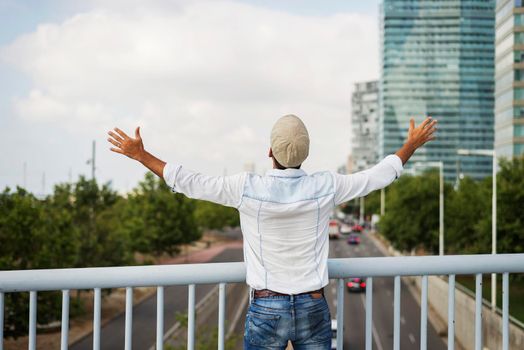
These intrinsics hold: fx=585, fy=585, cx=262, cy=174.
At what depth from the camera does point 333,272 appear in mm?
3244

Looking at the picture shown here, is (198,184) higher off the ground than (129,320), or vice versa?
(198,184)

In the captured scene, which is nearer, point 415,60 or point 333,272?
point 333,272

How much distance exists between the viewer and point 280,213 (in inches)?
110

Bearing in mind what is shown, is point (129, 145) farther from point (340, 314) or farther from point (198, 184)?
point (340, 314)

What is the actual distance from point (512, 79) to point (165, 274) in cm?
6536

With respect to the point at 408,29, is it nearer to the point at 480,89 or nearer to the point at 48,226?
the point at 480,89

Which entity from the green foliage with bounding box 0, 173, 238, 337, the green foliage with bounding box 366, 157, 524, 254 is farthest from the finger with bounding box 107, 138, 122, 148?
the green foliage with bounding box 366, 157, 524, 254

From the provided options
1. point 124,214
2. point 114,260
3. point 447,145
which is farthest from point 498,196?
point 447,145

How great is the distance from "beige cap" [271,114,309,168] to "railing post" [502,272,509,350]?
63.2 inches

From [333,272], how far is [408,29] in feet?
525

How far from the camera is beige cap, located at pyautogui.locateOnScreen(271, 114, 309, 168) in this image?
9.17 feet

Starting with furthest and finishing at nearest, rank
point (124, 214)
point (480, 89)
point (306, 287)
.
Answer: point (480, 89) → point (124, 214) → point (306, 287)

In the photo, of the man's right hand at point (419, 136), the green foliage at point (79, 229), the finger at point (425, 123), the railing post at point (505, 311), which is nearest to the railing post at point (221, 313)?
the man's right hand at point (419, 136)

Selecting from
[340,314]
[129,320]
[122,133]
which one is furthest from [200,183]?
[340,314]
